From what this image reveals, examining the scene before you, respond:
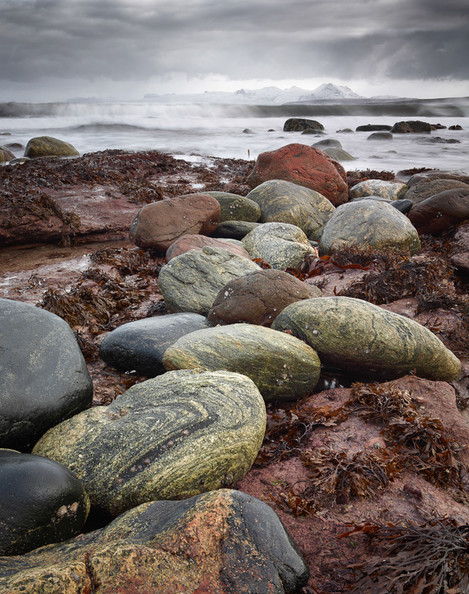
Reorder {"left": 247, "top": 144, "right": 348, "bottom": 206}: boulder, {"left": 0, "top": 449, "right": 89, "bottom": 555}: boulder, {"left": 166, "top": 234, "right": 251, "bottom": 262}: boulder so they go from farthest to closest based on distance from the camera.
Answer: {"left": 247, "top": 144, "right": 348, "bottom": 206}: boulder < {"left": 166, "top": 234, "right": 251, "bottom": 262}: boulder < {"left": 0, "top": 449, "right": 89, "bottom": 555}: boulder

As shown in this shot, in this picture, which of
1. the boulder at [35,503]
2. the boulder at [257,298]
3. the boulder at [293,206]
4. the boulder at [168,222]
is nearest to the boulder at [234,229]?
the boulder at [168,222]

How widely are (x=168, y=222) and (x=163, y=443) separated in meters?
5.24

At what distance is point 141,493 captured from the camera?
2449 mm

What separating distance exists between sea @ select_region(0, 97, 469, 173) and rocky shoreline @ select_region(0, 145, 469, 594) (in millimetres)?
12239

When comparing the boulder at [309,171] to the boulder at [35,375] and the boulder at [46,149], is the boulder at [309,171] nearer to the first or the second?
the boulder at [35,375]

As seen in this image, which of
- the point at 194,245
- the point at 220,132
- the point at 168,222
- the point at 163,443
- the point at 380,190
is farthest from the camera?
the point at 220,132

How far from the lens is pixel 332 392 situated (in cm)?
366

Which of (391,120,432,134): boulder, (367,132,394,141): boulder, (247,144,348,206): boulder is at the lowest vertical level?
(247,144,348,206): boulder

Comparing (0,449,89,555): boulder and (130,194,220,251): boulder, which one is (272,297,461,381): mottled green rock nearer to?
(0,449,89,555): boulder

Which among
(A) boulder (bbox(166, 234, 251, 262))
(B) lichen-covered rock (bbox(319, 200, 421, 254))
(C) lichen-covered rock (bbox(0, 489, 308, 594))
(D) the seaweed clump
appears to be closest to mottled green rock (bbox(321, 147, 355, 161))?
(B) lichen-covered rock (bbox(319, 200, 421, 254))

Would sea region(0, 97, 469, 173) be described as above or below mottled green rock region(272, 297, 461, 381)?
above

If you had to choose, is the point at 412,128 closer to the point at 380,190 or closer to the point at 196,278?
the point at 380,190

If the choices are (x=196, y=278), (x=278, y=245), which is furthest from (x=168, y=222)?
(x=196, y=278)

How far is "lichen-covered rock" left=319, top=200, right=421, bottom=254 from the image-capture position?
21.3 ft
